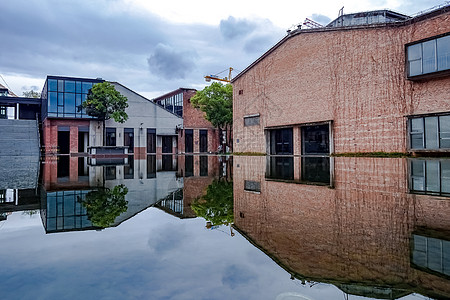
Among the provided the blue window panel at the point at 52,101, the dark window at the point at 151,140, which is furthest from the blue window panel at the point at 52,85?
the dark window at the point at 151,140

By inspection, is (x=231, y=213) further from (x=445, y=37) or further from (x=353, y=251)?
(x=445, y=37)

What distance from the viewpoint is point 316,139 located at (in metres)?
24.0

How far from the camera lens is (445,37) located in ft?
52.8

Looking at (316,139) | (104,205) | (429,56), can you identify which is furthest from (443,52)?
(104,205)

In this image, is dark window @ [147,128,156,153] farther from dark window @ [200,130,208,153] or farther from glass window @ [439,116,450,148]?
glass window @ [439,116,450,148]

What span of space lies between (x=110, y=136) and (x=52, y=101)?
7.45 m

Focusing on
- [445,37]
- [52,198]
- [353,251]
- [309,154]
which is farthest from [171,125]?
[353,251]

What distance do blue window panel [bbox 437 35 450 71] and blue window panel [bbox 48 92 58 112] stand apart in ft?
120

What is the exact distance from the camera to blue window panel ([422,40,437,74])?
16411 millimetres

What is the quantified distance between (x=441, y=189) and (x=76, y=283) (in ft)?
17.4

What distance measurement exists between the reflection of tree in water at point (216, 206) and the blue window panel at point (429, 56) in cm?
1586

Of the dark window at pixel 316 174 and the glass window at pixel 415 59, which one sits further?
the glass window at pixel 415 59

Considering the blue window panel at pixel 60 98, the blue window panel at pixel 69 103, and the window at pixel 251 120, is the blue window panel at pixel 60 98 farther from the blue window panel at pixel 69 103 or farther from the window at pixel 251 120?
the window at pixel 251 120

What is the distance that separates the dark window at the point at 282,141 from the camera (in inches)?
1032
